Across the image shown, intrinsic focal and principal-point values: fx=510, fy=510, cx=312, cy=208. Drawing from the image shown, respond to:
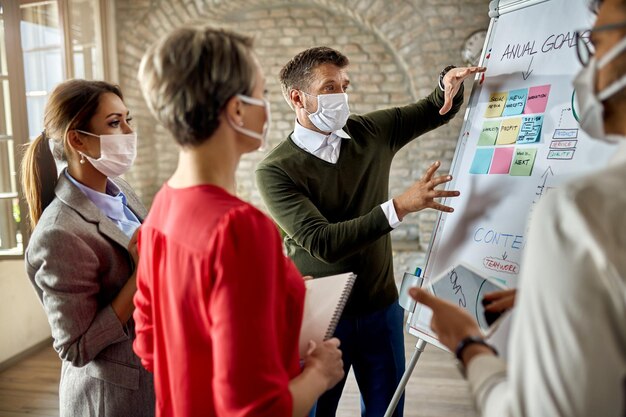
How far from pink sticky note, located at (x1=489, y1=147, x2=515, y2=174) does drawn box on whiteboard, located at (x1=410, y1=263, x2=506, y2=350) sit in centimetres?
31

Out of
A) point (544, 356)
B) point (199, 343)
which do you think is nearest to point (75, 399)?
point (199, 343)

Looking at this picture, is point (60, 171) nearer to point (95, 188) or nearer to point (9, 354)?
point (95, 188)

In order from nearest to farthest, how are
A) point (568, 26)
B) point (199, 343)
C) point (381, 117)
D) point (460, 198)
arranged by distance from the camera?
point (199, 343), point (568, 26), point (460, 198), point (381, 117)

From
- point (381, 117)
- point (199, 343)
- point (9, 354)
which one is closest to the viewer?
point (199, 343)

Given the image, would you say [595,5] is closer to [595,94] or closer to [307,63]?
[595,94]

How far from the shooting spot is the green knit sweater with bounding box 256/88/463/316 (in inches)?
64.7

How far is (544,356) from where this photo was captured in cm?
58

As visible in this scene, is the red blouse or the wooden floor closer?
the red blouse

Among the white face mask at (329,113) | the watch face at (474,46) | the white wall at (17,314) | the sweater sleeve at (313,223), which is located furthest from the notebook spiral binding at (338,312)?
the watch face at (474,46)

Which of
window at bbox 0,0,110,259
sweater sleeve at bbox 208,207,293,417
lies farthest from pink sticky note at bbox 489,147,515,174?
window at bbox 0,0,110,259

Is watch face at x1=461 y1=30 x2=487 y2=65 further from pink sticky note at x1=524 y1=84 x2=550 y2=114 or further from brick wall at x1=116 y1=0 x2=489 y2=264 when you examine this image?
pink sticky note at x1=524 y1=84 x2=550 y2=114

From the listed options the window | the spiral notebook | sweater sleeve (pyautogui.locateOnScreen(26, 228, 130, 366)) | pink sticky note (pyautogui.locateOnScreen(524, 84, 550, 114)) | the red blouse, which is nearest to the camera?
the red blouse

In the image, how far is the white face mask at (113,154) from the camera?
4.86ft

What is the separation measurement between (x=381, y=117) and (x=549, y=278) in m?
1.43
